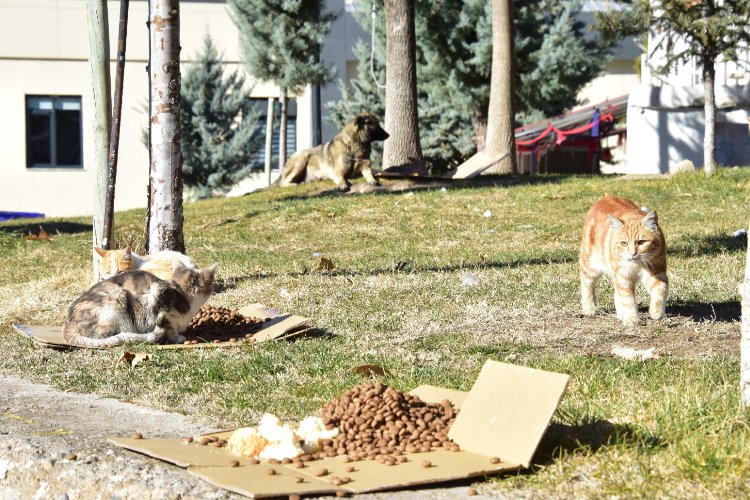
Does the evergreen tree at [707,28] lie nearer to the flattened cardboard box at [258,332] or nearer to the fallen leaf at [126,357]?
the flattened cardboard box at [258,332]

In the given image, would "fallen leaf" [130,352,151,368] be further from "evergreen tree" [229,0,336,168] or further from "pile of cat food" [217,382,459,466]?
"evergreen tree" [229,0,336,168]

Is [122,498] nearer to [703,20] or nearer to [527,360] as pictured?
[527,360]

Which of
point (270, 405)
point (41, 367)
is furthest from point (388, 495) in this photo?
point (41, 367)

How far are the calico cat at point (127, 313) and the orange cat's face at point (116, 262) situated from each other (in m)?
1.10

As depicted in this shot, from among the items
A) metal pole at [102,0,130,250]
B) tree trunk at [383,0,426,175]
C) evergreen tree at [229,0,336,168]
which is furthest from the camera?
evergreen tree at [229,0,336,168]

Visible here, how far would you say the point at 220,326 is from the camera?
7.96 meters

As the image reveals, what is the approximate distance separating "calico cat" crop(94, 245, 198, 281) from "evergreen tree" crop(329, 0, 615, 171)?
16.9 meters

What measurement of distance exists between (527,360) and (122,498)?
2840 millimetres

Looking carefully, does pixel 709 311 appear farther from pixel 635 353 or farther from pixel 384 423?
pixel 384 423

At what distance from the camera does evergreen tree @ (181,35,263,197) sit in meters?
26.4

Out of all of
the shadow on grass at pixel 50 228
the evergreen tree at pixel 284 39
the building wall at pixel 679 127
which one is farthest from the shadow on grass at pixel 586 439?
the evergreen tree at pixel 284 39

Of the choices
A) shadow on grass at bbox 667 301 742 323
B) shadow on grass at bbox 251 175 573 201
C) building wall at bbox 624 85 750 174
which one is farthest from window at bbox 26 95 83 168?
shadow on grass at bbox 667 301 742 323

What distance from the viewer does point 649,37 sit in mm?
20453

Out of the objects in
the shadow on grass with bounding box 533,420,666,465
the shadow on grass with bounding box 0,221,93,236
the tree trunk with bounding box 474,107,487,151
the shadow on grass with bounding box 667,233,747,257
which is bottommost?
the shadow on grass with bounding box 533,420,666,465
